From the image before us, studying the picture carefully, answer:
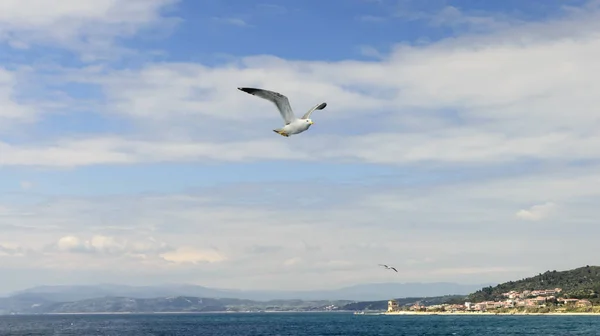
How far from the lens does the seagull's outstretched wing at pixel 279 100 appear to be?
25.3 meters

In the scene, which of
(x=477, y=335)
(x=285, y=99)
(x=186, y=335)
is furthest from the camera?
(x=186, y=335)

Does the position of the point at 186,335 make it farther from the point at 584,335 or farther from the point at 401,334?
the point at 584,335

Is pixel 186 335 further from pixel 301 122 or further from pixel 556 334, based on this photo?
pixel 301 122

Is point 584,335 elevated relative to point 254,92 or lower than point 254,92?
lower

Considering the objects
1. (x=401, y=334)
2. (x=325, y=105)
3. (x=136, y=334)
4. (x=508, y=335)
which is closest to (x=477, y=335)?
(x=508, y=335)

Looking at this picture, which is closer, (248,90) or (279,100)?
(248,90)

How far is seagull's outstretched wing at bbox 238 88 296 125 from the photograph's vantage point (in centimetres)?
2530

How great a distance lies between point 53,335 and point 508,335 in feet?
361

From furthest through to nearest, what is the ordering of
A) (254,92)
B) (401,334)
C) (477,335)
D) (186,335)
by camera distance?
(186,335), (401,334), (477,335), (254,92)

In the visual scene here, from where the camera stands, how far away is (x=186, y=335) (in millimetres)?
182375

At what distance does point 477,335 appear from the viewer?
15338 centimetres

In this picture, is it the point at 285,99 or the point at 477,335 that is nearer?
the point at 285,99

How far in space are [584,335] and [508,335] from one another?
18.8 m

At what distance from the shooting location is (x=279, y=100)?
27156mm
